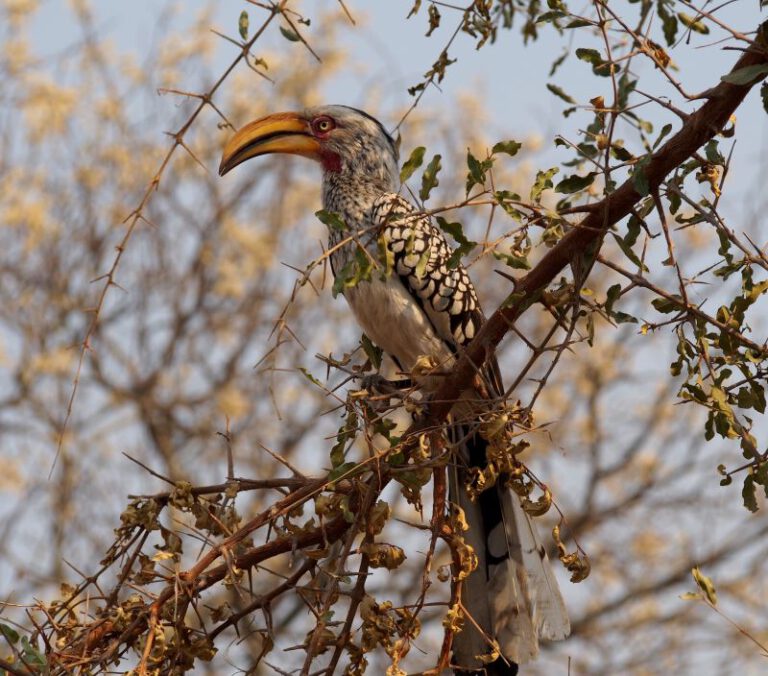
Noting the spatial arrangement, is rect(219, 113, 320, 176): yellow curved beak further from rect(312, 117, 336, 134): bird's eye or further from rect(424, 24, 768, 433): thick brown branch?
rect(424, 24, 768, 433): thick brown branch

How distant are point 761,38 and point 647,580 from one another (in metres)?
7.45

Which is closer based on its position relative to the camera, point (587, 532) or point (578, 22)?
point (578, 22)

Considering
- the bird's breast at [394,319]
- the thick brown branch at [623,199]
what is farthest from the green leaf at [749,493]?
the bird's breast at [394,319]

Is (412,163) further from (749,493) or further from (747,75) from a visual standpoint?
(749,493)

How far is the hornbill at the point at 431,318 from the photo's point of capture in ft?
9.32

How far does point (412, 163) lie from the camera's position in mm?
2205

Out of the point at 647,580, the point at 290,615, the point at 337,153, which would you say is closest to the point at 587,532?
the point at 647,580

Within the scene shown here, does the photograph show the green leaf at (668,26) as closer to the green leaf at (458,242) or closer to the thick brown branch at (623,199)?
the thick brown branch at (623,199)

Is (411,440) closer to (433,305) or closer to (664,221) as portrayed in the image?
(664,221)

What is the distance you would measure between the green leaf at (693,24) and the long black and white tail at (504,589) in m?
1.10

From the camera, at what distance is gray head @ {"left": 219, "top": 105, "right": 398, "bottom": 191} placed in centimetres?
360

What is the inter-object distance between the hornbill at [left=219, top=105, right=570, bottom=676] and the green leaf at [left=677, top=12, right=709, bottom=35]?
2.34 feet

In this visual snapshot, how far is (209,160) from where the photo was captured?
31.2 feet

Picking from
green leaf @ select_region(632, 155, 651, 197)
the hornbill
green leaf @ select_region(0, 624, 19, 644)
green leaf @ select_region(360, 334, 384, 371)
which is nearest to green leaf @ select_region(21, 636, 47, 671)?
green leaf @ select_region(0, 624, 19, 644)
